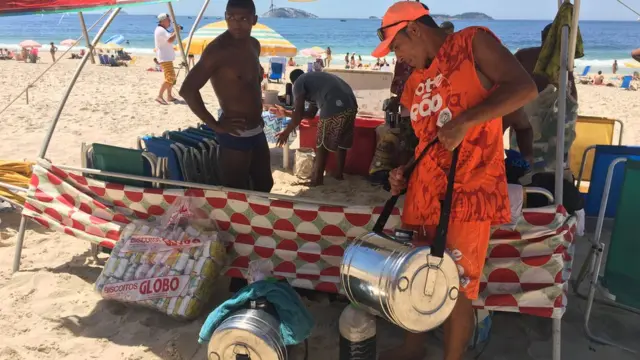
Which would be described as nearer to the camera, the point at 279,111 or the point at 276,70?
the point at 279,111

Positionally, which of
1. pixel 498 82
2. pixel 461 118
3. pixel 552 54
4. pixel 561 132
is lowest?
pixel 561 132

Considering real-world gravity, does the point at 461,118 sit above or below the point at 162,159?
above

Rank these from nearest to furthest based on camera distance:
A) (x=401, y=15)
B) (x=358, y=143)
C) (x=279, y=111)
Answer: (x=401, y=15)
(x=279, y=111)
(x=358, y=143)

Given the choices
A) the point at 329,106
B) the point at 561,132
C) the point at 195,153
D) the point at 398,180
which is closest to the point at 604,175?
the point at 561,132

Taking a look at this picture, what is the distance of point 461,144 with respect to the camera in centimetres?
208

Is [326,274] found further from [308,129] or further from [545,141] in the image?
[308,129]

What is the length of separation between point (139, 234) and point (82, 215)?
0.58 m

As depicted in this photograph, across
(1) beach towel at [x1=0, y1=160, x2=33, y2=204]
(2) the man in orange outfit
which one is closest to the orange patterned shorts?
(2) the man in orange outfit

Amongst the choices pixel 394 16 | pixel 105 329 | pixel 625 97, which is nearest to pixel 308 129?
pixel 105 329

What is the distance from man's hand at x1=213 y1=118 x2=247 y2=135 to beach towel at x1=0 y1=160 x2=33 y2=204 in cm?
210

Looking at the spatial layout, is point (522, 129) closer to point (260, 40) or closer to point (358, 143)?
point (358, 143)

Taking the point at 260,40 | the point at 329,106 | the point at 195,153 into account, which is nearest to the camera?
the point at 195,153

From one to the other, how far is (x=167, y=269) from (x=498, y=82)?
212 centimetres

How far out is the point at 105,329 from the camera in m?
3.00
